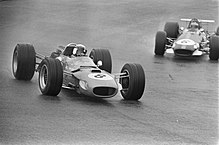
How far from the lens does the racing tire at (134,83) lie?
1302 cm

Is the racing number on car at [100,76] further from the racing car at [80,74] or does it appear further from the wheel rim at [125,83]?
the wheel rim at [125,83]

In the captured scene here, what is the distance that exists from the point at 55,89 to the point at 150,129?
2691mm

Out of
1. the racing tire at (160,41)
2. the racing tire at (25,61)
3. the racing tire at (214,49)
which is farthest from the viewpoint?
the racing tire at (160,41)

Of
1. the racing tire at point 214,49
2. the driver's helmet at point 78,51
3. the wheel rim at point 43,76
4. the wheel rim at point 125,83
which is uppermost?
the driver's helmet at point 78,51

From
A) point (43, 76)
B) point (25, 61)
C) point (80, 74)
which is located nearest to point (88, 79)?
point (80, 74)

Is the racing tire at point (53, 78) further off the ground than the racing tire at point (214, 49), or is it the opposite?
the racing tire at point (53, 78)

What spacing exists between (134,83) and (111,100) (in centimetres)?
60

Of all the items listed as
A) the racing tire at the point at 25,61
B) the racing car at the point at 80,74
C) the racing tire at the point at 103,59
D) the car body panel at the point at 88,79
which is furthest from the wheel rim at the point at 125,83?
the racing tire at the point at 25,61

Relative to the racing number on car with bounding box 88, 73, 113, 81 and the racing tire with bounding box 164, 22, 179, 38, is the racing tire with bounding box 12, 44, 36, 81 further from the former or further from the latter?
the racing tire with bounding box 164, 22, 179, 38

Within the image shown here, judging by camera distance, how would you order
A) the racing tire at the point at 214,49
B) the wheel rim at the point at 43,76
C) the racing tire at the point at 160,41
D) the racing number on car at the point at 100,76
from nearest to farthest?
the racing number on car at the point at 100,76
the wheel rim at the point at 43,76
the racing tire at the point at 214,49
the racing tire at the point at 160,41

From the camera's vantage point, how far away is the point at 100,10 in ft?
108

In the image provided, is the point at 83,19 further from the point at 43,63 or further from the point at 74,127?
the point at 74,127

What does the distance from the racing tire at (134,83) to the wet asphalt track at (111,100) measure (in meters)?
0.17

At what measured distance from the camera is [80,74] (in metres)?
13.2
